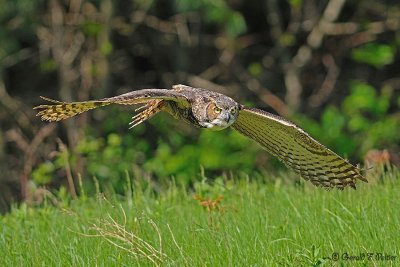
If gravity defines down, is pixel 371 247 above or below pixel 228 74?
below

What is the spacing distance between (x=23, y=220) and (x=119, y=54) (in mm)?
6567

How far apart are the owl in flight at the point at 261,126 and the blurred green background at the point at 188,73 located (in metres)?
5.12

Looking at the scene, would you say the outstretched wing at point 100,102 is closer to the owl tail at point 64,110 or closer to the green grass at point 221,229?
the owl tail at point 64,110

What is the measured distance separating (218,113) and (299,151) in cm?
71

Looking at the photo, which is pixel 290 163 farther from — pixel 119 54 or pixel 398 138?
pixel 119 54

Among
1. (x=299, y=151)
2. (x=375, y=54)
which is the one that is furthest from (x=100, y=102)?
(x=375, y=54)

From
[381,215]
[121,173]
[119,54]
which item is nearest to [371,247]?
[381,215]

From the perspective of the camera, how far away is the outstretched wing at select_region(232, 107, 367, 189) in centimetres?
591

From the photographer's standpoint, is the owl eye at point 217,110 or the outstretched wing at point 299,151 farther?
the outstretched wing at point 299,151

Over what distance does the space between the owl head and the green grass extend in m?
0.48

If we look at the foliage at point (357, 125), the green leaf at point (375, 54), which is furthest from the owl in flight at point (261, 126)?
the green leaf at point (375, 54)

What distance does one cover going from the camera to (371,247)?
16.2ft

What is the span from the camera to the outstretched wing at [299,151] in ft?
19.4

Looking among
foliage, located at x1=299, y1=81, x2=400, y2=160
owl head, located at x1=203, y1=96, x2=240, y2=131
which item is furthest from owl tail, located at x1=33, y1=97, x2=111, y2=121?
foliage, located at x1=299, y1=81, x2=400, y2=160
